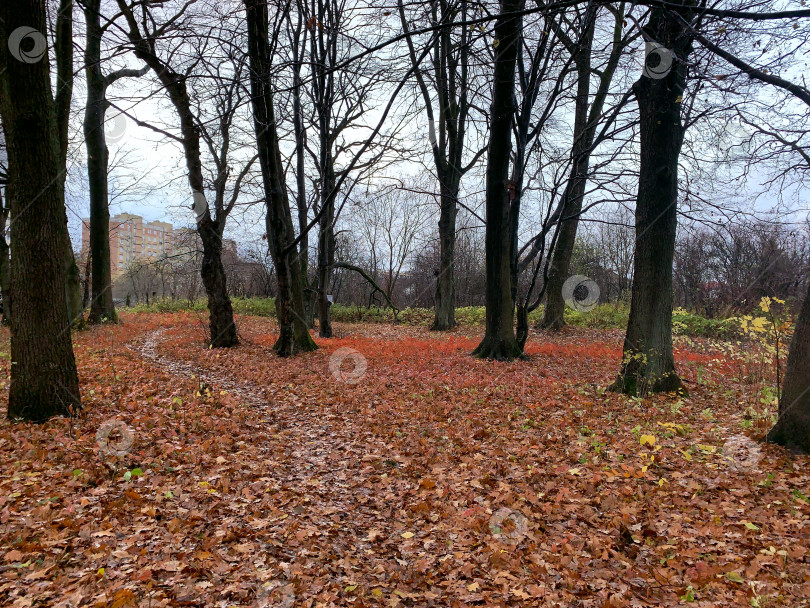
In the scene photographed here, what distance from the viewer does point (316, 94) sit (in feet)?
41.4

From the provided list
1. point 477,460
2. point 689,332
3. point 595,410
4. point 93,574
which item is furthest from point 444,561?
point 689,332

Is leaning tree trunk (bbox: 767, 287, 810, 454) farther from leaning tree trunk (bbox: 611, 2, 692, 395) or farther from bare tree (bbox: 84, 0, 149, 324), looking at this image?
bare tree (bbox: 84, 0, 149, 324)

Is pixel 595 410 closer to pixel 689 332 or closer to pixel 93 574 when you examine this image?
pixel 93 574

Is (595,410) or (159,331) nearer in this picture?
(595,410)

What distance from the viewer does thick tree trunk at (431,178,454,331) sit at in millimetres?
17000

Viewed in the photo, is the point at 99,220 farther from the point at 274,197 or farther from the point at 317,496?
the point at 317,496

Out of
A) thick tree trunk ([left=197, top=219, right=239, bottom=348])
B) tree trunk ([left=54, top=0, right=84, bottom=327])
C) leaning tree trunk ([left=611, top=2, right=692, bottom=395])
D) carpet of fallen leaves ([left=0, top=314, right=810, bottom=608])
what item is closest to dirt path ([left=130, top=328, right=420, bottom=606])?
carpet of fallen leaves ([left=0, top=314, right=810, bottom=608])

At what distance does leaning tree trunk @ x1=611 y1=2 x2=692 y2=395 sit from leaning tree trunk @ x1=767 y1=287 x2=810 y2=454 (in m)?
2.25

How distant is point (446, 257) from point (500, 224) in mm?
7944

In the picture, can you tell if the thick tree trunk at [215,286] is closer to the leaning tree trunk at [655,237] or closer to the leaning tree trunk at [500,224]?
the leaning tree trunk at [500,224]

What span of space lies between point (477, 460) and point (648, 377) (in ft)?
11.6

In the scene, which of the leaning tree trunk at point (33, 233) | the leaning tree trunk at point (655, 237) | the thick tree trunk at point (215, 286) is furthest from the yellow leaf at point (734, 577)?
the thick tree trunk at point (215, 286)

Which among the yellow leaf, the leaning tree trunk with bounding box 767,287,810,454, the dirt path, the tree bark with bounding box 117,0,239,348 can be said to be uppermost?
the tree bark with bounding box 117,0,239,348

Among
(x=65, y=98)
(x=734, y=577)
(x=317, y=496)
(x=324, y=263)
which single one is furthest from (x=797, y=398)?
(x=65, y=98)
